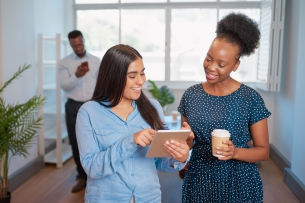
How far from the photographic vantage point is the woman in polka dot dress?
141 centimetres

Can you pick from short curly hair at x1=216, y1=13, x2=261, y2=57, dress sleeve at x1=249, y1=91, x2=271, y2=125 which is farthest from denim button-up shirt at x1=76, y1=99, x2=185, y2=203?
short curly hair at x1=216, y1=13, x2=261, y2=57

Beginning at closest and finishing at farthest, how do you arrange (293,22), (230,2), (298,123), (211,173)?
(211,173) < (298,123) < (293,22) < (230,2)

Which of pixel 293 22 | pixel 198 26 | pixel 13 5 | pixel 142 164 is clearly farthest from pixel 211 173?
pixel 198 26

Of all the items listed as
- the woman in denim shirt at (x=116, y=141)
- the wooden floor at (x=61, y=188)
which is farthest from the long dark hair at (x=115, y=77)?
the wooden floor at (x=61, y=188)

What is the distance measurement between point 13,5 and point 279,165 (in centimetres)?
378

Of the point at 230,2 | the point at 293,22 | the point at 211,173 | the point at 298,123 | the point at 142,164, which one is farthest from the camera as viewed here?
the point at 230,2

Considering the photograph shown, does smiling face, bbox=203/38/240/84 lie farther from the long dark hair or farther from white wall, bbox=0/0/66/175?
white wall, bbox=0/0/66/175

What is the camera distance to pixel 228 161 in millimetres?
1445

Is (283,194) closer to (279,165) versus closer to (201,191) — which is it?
(279,165)

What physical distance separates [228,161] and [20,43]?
3063mm

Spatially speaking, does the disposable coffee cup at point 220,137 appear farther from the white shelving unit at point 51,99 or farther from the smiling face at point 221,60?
the white shelving unit at point 51,99

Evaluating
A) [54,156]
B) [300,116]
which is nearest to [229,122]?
[300,116]

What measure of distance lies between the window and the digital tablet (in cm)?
Result: 413

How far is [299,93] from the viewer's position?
3.42 meters
